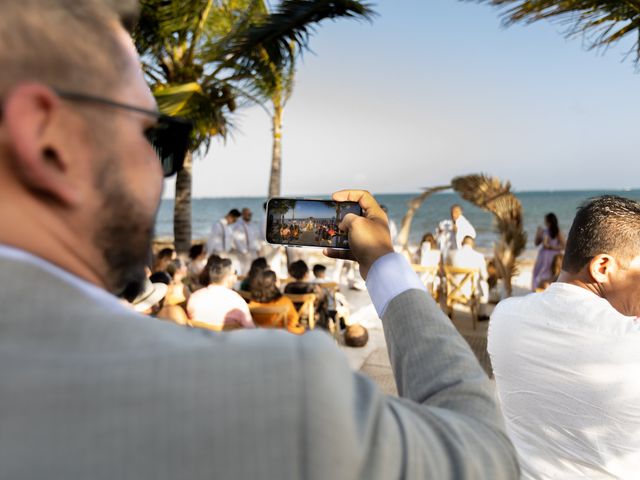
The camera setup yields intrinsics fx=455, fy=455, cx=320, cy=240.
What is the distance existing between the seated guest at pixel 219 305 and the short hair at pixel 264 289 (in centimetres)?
57

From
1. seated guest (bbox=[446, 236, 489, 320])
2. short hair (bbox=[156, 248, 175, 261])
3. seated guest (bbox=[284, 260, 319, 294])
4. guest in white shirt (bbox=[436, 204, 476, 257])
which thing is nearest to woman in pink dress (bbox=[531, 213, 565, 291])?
seated guest (bbox=[446, 236, 489, 320])

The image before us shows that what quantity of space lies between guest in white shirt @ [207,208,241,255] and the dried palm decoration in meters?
4.49

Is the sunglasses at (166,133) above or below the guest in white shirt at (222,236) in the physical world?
above

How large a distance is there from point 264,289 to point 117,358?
460cm

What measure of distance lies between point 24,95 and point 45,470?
36 cm

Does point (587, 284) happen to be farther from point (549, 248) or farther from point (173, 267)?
point (549, 248)

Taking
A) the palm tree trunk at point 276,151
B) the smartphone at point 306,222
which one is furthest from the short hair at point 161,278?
the palm tree trunk at point 276,151

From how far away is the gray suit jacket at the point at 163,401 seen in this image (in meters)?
0.39

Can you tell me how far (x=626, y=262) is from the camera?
1578mm

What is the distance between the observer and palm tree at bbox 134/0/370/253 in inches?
293

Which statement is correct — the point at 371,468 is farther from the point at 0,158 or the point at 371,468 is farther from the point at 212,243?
the point at 212,243

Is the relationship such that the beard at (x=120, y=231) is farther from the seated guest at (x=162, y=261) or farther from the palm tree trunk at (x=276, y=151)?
the palm tree trunk at (x=276, y=151)

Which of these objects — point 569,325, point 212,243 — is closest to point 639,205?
point 569,325

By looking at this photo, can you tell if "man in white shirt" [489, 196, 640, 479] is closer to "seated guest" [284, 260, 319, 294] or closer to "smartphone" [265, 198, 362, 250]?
"smartphone" [265, 198, 362, 250]
